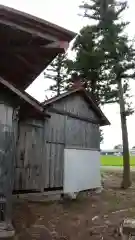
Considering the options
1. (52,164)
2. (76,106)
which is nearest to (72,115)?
(76,106)

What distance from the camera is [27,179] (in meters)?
11.4

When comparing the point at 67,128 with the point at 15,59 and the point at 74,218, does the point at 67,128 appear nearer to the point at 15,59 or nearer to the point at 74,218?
the point at 74,218

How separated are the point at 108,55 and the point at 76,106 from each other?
5337 mm

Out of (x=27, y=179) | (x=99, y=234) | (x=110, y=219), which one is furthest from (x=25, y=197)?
(x=99, y=234)

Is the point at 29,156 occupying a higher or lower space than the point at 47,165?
higher

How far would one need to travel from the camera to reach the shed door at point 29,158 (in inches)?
440

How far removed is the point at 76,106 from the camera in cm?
1455

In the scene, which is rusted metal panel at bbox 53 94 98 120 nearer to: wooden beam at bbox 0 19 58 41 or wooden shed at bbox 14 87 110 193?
wooden shed at bbox 14 87 110 193

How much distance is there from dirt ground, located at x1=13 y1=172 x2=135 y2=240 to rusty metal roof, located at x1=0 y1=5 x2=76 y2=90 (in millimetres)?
4246

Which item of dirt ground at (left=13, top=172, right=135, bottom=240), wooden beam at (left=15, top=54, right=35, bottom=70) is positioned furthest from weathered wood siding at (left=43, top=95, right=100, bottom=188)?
wooden beam at (left=15, top=54, right=35, bottom=70)

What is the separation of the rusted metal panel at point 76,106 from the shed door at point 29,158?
1876mm

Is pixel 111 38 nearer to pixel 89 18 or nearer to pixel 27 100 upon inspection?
pixel 89 18

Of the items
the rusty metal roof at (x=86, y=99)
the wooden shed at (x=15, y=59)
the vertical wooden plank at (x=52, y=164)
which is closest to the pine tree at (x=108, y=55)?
the rusty metal roof at (x=86, y=99)

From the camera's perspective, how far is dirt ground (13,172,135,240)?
769cm
